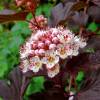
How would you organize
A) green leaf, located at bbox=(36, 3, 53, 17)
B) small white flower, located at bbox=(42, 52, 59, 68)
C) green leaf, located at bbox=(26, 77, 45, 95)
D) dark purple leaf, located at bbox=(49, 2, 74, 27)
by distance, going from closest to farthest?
small white flower, located at bbox=(42, 52, 59, 68) < dark purple leaf, located at bbox=(49, 2, 74, 27) < green leaf, located at bbox=(26, 77, 45, 95) < green leaf, located at bbox=(36, 3, 53, 17)

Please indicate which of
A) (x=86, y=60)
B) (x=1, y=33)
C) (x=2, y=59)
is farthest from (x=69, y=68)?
(x=1, y=33)

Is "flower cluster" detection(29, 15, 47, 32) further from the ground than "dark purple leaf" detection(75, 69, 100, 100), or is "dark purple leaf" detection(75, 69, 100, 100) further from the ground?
"flower cluster" detection(29, 15, 47, 32)

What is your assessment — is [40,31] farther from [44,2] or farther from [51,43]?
[44,2]

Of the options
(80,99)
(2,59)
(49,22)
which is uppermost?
(49,22)

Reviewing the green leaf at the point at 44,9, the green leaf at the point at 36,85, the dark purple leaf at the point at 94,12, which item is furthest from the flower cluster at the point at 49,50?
the green leaf at the point at 44,9

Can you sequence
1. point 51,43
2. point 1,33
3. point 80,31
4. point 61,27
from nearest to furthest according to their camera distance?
point 51,43 → point 61,27 → point 80,31 → point 1,33

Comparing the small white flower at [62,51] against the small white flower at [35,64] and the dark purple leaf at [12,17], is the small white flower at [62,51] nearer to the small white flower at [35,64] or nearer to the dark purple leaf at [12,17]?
the small white flower at [35,64]

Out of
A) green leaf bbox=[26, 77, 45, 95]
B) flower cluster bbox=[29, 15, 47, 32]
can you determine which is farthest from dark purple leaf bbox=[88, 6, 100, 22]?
green leaf bbox=[26, 77, 45, 95]

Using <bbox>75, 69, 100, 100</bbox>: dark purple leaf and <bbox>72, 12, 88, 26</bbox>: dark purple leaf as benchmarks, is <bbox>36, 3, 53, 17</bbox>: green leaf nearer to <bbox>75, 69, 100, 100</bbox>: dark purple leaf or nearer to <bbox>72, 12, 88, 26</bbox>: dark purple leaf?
<bbox>72, 12, 88, 26</bbox>: dark purple leaf
